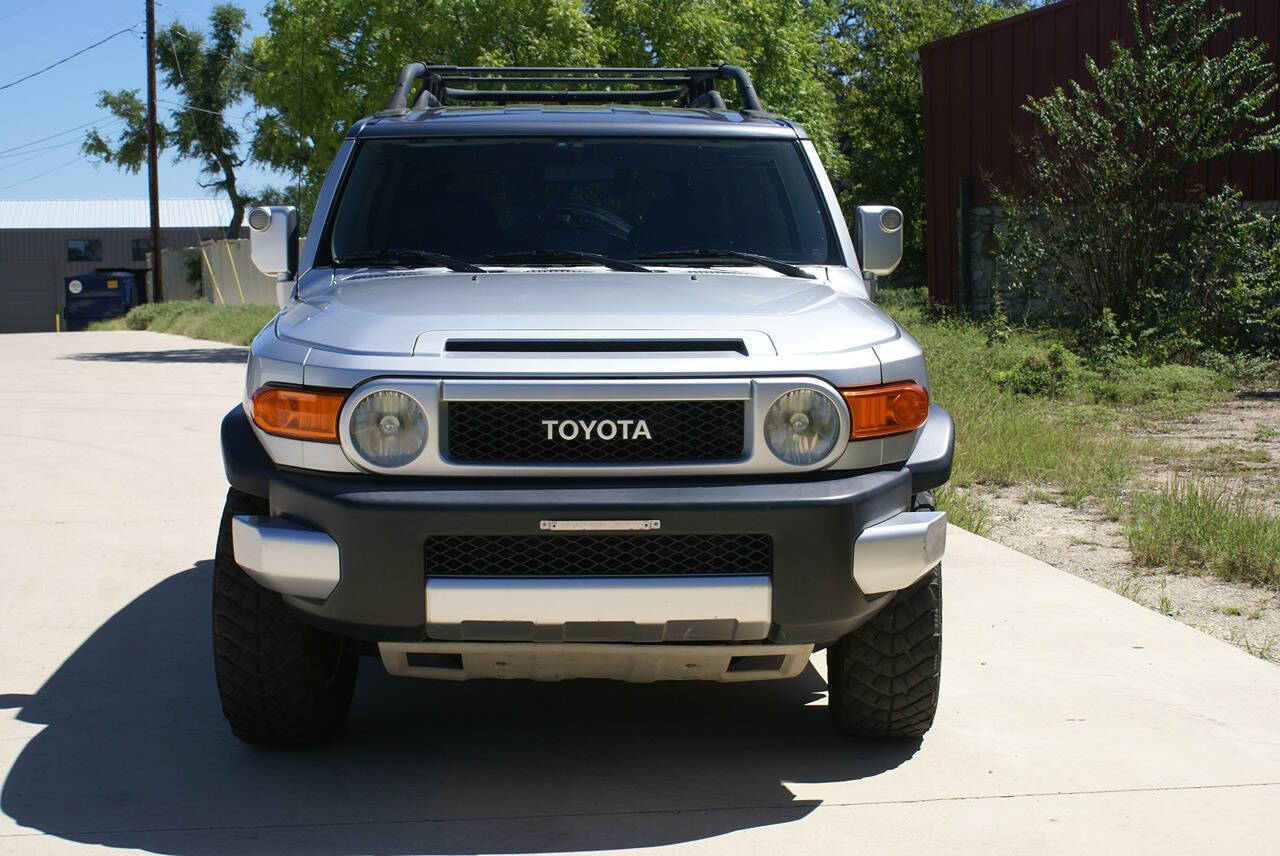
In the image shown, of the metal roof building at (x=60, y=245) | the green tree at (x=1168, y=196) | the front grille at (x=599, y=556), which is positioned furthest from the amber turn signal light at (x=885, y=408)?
the metal roof building at (x=60, y=245)

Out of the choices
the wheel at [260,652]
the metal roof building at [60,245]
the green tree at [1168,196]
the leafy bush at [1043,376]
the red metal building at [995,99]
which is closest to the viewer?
the wheel at [260,652]

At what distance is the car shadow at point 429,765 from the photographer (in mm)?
3859

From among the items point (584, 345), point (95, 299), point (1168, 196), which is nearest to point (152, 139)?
point (95, 299)

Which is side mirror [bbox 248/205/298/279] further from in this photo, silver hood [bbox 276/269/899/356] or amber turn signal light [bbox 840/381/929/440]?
amber turn signal light [bbox 840/381/929/440]

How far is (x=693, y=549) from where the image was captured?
3.81m

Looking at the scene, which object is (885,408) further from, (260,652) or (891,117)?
(891,117)

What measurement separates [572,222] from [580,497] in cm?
165

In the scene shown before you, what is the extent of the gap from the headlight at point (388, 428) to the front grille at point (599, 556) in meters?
0.24

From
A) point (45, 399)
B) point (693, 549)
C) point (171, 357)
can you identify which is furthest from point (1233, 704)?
point (171, 357)

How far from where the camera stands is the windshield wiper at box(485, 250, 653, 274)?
15.8 ft

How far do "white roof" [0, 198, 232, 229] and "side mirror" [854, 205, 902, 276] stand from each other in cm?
7368

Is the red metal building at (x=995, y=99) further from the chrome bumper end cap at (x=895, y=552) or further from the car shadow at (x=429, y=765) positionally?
the chrome bumper end cap at (x=895, y=552)

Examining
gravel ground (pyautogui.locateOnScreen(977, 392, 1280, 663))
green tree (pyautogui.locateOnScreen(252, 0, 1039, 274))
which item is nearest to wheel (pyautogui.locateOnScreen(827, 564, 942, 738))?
gravel ground (pyautogui.locateOnScreen(977, 392, 1280, 663))

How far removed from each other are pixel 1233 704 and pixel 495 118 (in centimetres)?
313
